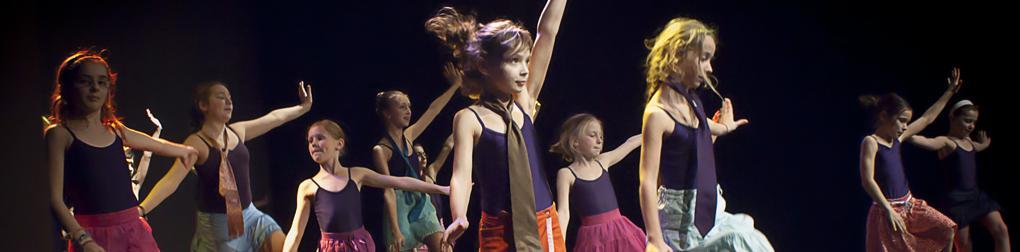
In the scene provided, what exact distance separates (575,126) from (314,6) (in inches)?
58.4

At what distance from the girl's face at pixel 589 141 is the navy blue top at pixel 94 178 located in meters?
1.96

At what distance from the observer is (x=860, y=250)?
619 cm

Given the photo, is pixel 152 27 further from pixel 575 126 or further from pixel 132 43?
pixel 575 126

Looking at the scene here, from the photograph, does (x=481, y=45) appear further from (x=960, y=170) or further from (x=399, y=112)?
(x=960, y=170)

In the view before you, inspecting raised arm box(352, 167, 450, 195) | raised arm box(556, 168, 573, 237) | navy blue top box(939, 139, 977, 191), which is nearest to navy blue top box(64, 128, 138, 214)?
raised arm box(352, 167, 450, 195)

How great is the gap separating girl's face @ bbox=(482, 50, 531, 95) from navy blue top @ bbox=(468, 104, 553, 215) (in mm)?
138

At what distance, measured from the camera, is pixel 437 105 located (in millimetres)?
5141

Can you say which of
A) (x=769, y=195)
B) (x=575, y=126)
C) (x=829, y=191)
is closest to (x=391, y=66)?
(x=575, y=126)

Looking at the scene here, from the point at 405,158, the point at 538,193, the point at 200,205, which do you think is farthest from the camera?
the point at 405,158

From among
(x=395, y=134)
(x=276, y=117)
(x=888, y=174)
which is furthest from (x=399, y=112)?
(x=888, y=174)

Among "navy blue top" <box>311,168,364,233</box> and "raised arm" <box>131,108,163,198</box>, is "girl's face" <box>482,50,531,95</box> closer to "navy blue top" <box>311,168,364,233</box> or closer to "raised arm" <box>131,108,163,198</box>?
"navy blue top" <box>311,168,364,233</box>

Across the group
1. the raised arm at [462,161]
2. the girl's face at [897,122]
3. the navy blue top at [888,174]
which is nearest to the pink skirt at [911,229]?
the navy blue top at [888,174]

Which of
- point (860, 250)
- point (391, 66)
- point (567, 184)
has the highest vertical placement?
point (391, 66)

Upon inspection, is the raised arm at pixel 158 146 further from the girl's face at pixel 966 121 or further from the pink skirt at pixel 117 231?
the girl's face at pixel 966 121
